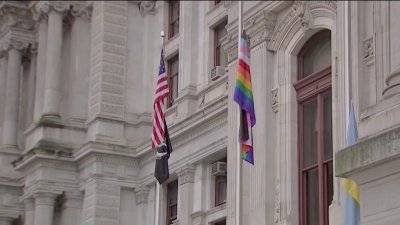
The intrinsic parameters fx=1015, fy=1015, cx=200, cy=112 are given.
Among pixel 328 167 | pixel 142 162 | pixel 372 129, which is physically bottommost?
pixel 372 129

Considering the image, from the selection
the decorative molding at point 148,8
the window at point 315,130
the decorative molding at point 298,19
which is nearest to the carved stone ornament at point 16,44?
the decorative molding at point 148,8

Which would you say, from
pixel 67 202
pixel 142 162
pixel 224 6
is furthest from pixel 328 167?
pixel 67 202

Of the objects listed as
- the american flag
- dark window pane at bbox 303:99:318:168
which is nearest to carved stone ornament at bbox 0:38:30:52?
the american flag

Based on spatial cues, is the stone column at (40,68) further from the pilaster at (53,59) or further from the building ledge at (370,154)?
the building ledge at (370,154)

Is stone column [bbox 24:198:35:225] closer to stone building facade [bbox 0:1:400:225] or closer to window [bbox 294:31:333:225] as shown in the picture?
stone building facade [bbox 0:1:400:225]

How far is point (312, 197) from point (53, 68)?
1757 cm

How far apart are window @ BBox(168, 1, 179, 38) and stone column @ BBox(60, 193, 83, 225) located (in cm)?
667

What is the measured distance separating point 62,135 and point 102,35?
3909 mm

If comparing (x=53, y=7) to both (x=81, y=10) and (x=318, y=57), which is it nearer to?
(x=81, y=10)

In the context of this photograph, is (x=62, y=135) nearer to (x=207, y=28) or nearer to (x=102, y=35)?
(x=102, y=35)

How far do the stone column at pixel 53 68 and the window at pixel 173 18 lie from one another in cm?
478

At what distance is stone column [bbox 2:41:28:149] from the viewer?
1634 inches

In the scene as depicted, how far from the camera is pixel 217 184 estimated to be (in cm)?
3055

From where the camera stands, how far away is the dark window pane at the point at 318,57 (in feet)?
74.9
